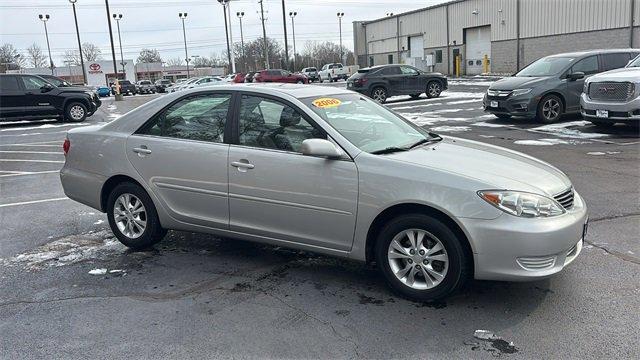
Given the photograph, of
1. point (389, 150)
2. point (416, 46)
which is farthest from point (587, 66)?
point (416, 46)

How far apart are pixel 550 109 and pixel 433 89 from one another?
10.7 metres

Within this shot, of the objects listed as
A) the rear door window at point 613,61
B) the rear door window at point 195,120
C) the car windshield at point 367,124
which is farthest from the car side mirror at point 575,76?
the rear door window at point 195,120

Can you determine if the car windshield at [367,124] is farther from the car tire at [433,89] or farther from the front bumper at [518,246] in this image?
the car tire at [433,89]

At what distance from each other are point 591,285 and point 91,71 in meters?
77.8

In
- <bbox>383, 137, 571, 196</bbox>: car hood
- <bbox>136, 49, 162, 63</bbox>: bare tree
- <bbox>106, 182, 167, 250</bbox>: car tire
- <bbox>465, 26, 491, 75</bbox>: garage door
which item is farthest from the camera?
<bbox>136, 49, 162, 63</bbox>: bare tree

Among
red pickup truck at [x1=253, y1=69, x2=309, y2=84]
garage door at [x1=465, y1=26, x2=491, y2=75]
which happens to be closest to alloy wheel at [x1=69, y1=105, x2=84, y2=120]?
red pickup truck at [x1=253, y1=69, x2=309, y2=84]

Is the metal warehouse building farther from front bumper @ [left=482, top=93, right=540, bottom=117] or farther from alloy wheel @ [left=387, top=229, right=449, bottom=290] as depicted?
alloy wheel @ [left=387, top=229, right=449, bottom=290]

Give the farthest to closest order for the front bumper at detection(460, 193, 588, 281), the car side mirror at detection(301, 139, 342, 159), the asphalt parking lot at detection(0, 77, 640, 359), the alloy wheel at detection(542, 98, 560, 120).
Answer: the alloy wheel at detection(542, 98, 560, 120) → the car side mirror at detection(301, 139, 342, 159) → the front bumper at detection(460, 193, 588, 281) → the asphalt parking lot at detection(0, 77, 640, 359)

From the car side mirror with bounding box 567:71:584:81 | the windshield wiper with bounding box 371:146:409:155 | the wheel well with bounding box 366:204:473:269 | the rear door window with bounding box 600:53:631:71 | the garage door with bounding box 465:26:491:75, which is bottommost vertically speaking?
the wheel well with bounding box 366:204:473:269

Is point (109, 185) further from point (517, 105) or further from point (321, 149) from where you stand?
point (517, 105)

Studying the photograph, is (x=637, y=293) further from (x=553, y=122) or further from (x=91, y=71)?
(x=91, y=71)

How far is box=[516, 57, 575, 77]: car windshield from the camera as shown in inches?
536

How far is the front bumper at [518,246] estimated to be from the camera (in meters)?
3.58

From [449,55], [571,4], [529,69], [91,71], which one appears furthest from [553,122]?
[91,71]
